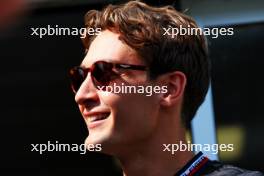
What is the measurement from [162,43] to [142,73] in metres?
0.10

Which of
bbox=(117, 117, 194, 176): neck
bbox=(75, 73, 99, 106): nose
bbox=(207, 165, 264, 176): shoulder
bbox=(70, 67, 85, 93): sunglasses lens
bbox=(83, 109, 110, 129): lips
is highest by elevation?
bbox=(70, 67, 85, 93): sunglasses lens

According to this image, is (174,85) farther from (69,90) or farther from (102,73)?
(69,90)

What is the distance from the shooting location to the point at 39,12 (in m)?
2.52

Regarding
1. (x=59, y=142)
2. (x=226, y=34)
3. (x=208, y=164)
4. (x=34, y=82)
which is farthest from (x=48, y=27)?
(x=208, y=164)

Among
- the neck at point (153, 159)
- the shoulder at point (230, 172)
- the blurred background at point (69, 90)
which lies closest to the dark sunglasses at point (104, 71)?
the neck at point (153, 159)

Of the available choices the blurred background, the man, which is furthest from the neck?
the blurred background

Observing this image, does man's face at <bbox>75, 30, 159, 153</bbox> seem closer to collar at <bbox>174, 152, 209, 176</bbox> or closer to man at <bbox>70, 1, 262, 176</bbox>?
man at <bbox>70, 1, 262, 176</bbox>

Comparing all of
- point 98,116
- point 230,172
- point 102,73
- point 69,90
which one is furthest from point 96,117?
point 69,90

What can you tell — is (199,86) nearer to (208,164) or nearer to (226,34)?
(208,164)

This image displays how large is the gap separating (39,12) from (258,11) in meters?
0.92

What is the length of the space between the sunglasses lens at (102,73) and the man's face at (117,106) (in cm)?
2

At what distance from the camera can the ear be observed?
168 centimetres

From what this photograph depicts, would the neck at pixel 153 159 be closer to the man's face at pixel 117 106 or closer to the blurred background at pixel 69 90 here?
the man's face at pixel 117 106

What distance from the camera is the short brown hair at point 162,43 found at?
1.66 metres
